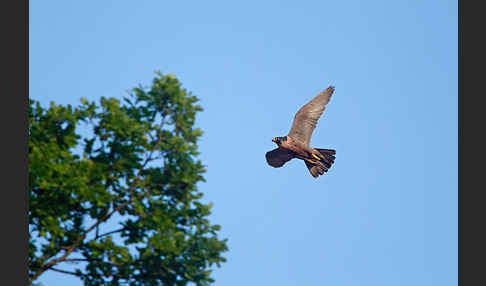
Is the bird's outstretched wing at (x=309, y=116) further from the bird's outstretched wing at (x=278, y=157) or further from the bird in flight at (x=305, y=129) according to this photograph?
the bird's outstretched wing at (x=278, y=157)

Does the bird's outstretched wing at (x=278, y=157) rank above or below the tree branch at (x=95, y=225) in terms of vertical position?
above

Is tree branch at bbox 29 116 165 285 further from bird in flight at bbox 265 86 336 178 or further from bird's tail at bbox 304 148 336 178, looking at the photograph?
bird's tail at bbox 304 148 336 178

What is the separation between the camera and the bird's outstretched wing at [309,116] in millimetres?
21547

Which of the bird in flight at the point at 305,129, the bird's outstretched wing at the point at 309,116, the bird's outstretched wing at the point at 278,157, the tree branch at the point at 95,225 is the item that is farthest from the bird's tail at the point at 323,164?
the tree branch at the point at 95,225

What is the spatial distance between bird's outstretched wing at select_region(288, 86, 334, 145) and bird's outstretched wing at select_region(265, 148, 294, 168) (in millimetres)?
924

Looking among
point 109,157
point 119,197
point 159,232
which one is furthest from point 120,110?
point 159,232

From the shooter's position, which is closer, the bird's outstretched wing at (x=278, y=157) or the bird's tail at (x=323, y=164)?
the bird's tail at (x=323, y=164)

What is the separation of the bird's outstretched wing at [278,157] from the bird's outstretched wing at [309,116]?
0.92 m

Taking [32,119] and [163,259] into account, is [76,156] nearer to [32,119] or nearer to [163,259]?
[32,119]

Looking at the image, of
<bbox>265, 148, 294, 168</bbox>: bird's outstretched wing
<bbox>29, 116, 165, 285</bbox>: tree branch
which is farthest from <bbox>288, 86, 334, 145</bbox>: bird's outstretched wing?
<bbox>29, 116, 165, 285</bbox>: tree branch

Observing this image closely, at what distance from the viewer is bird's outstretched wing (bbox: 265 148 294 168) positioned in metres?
22.3

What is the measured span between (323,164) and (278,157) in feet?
5.58

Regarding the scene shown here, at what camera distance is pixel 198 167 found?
63.5 ft

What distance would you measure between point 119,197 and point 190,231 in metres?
2.50
